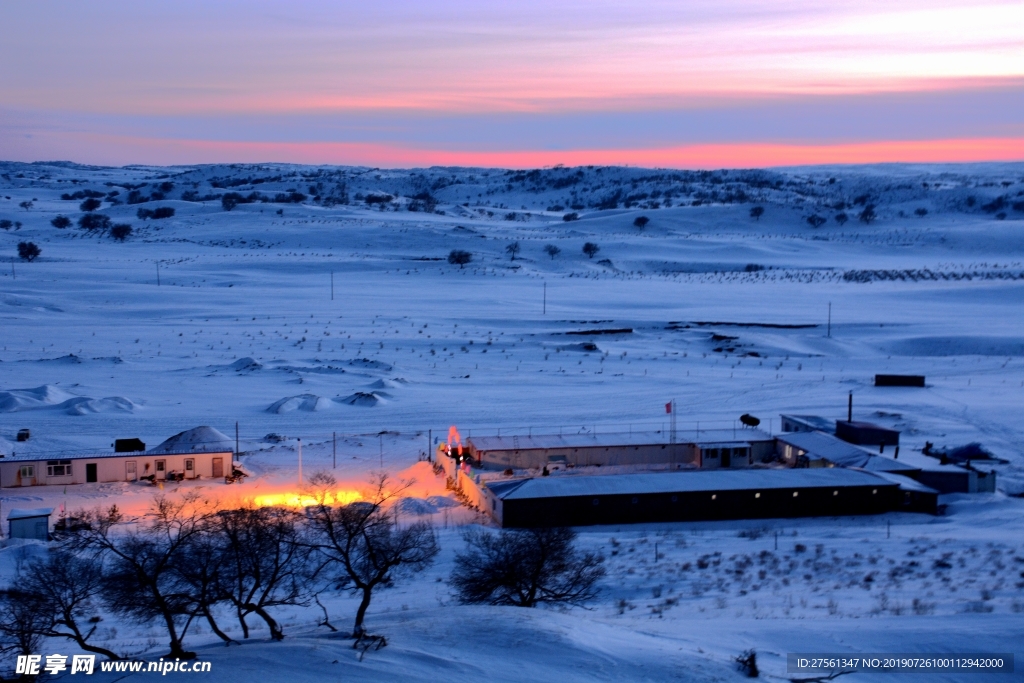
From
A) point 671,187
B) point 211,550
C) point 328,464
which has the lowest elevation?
point 328,464

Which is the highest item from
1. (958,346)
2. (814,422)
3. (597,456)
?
(958,346)

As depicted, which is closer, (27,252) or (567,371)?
(567,371)

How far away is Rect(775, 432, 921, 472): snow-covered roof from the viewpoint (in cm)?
2038

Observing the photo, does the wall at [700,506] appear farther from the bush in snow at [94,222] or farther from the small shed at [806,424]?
the bush in snow at [94,222]

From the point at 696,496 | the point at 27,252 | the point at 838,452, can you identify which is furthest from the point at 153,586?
the point at 27,252

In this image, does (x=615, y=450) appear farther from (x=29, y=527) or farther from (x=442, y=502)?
(x=29, y=527)

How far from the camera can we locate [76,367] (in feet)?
105

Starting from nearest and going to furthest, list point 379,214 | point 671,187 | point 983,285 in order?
point 983,285 → point 379,214 → point 671,187

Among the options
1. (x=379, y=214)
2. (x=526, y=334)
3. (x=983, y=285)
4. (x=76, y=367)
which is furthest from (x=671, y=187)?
(x=76, y=367)

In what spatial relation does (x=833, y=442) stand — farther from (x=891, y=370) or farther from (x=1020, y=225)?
(x=1020, y=225)

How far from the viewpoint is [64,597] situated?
37.6 ft

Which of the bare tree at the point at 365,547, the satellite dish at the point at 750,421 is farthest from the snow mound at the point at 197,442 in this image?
the satellite dish at the point at 750,421

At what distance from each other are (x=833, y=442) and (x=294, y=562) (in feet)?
44.4

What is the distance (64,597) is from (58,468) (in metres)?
9.67
